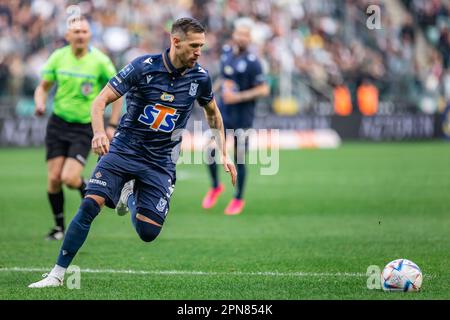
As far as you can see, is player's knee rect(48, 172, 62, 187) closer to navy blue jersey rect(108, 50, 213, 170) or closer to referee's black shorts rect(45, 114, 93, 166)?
referee's black shorts rect(45, 114, 93, 166)

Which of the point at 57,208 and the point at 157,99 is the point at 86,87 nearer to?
the point at 57,208

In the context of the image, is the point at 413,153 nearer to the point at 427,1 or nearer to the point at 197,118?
the point at 197,118

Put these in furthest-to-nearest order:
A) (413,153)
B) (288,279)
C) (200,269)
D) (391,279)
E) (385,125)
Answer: (385,125) < (413,153) < (200,269) < (288,279) < (391,279)

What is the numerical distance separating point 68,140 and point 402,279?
538 centimetres

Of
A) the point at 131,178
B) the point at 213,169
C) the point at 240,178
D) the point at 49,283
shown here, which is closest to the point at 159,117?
the point at 131,178

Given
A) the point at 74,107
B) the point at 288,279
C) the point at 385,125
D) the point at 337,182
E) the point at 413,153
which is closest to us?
the point at 288,279

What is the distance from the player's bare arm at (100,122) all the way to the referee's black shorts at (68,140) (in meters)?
3.62

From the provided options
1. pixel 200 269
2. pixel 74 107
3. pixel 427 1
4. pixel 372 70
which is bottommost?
pixel 200 269

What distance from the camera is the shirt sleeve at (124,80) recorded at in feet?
25.9

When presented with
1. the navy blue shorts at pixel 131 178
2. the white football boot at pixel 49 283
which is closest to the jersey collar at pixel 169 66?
the navy blue shorts at pixel 131 178

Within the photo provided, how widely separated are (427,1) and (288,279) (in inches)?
1144

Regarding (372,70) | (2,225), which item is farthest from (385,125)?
(2,225)

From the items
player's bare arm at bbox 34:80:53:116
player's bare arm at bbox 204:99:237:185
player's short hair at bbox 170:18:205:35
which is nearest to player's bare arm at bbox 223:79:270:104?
player's bare arm at bbox 34:80:53:116

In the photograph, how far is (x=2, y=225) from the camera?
12648 mm
